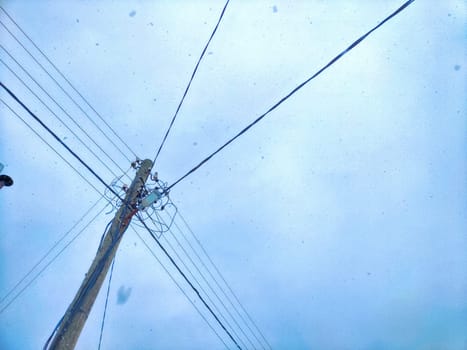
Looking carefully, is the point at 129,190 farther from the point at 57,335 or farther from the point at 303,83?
the point at 303,83

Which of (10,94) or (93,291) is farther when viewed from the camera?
(93,291)

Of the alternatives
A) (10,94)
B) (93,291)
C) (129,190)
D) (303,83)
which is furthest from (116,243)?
(303,83)

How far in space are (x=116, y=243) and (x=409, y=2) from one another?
4801mm

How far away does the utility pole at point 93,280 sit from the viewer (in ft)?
10.5

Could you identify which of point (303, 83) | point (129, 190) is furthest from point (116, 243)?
point (303, 83)

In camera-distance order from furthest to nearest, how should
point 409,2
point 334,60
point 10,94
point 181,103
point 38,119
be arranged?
point 181,103 → point 38,119 → point 10,94 → point 334,60 → point 409,2

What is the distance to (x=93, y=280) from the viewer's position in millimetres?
3697

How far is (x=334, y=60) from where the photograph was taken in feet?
10.1

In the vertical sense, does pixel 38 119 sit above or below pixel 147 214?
below

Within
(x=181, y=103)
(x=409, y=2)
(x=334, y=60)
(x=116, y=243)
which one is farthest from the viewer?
(x=181, y=103)

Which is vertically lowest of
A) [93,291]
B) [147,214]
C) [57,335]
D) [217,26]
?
[57,335]

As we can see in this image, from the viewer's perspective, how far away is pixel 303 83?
11.0ft

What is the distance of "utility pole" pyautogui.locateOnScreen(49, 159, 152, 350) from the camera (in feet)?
10.5

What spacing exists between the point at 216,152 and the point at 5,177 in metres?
5.61
